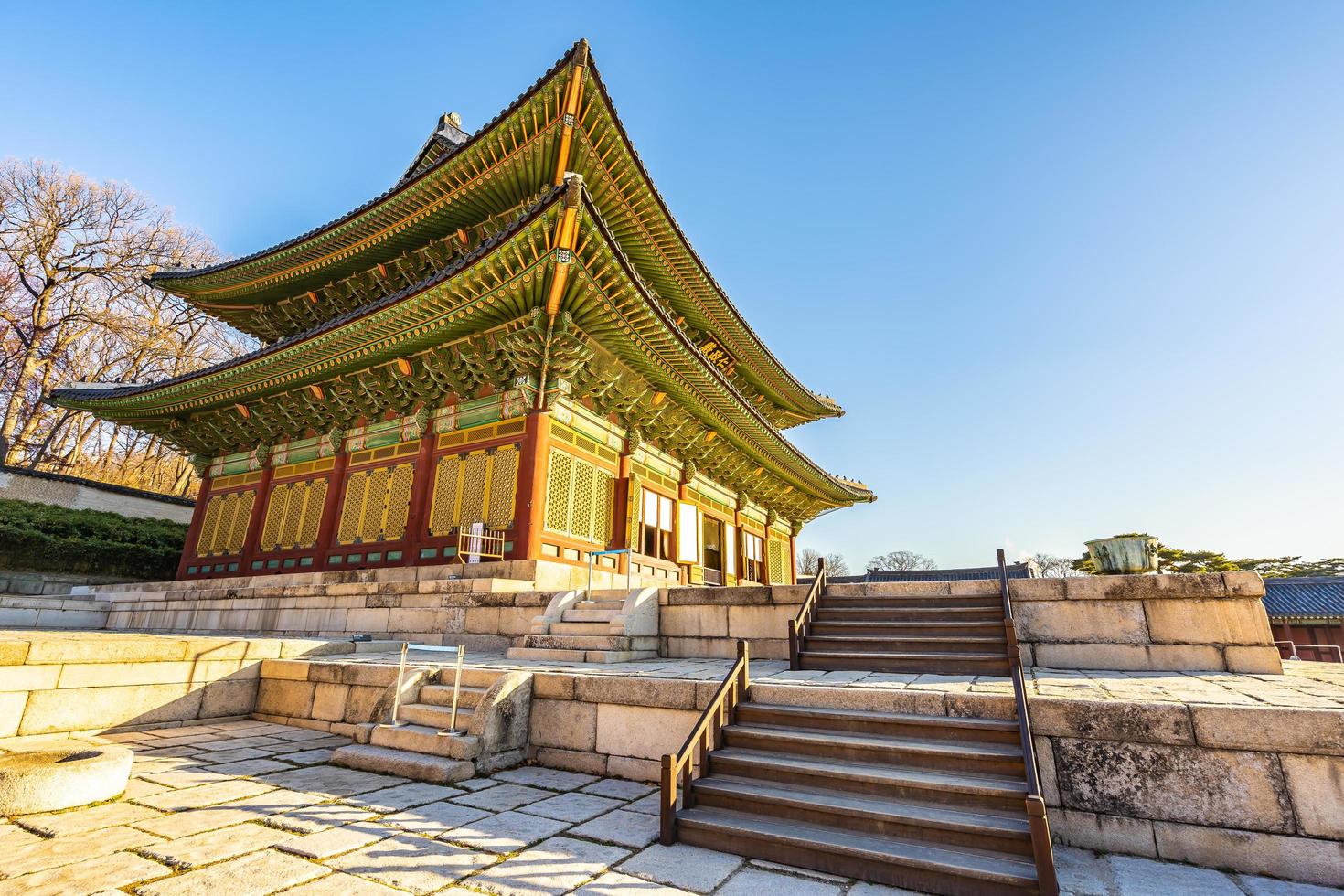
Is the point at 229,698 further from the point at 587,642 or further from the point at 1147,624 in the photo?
the point at 1147,624

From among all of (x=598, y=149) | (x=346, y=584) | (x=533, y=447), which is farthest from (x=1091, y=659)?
(x=598, y=149)

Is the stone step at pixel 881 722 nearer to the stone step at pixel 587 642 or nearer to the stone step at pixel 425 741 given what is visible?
the stone step at pixel 425 741

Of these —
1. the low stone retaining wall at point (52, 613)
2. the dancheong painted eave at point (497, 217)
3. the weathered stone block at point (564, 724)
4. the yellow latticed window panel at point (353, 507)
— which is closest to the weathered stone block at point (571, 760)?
the weathered stone block at point (564, 724)

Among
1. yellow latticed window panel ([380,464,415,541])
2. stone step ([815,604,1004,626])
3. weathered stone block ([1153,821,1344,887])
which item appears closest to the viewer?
weathered stone block ([1153,821,1344,887])

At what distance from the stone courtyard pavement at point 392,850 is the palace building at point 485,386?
5.07 m

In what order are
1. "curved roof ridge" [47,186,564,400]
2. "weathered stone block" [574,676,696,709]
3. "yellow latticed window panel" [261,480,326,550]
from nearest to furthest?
"weathered stone block" [574,676,696,709] → "curved roof ridge" [47,186,564,400] → "yellow latticed window panel" [261,480,326,550]

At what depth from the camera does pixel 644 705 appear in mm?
4648

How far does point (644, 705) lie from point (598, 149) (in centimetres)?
1156

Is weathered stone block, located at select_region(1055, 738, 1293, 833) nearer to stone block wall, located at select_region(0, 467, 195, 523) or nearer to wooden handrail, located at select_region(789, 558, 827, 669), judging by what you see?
wooden handrail, located at select_region(789, 558, 827, 669)

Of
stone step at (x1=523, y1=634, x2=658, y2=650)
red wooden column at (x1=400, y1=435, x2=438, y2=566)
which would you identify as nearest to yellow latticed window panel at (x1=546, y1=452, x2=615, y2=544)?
red wooden column at (x1=400, y1=435, x2=438, y2=566)

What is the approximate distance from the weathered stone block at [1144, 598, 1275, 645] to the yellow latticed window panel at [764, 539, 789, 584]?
584 inches

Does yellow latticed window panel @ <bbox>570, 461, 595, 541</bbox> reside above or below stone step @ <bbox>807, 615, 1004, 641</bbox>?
above

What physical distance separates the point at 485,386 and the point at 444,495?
2430 millimetres

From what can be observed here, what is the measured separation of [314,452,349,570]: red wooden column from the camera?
528 inches
